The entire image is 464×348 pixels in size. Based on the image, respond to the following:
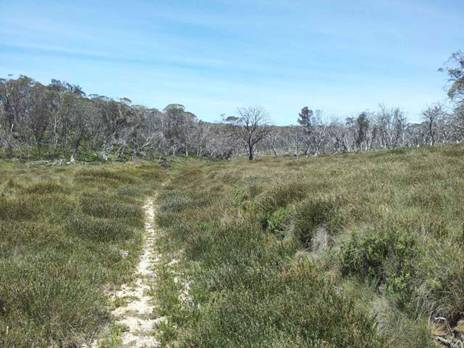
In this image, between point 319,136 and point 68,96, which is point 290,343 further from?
point 319,136

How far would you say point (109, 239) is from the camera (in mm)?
9602

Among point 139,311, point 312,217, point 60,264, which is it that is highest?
point 312,217

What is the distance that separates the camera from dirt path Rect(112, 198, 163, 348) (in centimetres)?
493

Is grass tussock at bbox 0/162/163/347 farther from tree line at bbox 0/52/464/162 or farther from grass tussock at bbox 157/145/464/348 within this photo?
tree line at bbox 0/52/464/162

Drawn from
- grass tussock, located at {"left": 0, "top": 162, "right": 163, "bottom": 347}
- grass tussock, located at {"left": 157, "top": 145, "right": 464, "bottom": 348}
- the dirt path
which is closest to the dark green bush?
grass tussock, located at {"left": 157, "top": 145, "right": 464, "bottom": 348}

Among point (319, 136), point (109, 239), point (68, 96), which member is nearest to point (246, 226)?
point (109, 239)

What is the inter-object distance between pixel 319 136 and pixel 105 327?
4425 inches

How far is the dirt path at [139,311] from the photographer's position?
4.93m

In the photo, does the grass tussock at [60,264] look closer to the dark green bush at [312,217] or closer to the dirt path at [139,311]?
the dirt path at [139,311]

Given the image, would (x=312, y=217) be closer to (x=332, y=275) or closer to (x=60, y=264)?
(x=332, y=275)

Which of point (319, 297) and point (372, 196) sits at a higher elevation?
point (372, 196)

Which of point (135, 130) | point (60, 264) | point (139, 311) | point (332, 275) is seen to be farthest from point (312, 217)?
point (135, 130)

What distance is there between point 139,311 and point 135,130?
343 feet

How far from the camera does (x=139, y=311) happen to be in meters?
5.85
